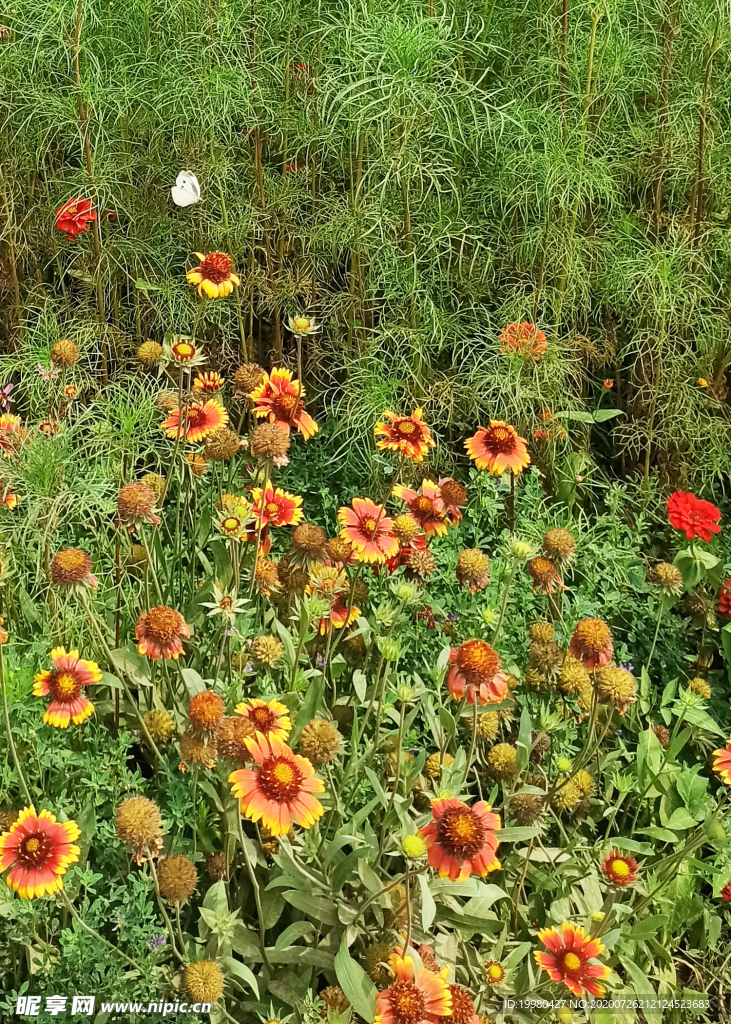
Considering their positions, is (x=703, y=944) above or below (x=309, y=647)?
below

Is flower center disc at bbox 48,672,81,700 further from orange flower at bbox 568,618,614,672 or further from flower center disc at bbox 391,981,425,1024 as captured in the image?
orange flower at bbox 568,618,614,672

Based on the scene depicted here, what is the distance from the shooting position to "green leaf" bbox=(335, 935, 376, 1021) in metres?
1.09

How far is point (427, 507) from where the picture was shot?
1518 mm

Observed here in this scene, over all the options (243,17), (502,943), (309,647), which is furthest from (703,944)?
(243,17)

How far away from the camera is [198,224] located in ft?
7.56

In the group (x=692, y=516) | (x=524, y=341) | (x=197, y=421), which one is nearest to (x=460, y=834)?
(x=197, y=421)

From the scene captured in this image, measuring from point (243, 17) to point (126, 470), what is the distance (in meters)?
1.29

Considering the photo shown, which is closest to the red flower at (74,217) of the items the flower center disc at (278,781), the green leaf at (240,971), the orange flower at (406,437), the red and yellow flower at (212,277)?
the red and yellow flower at (212,277)

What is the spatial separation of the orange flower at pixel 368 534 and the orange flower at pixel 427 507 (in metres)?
0.07

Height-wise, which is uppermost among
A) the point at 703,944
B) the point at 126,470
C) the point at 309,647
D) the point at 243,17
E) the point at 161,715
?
the point at 243,17

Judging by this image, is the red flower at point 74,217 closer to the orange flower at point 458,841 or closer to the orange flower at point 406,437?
the orange flower at point 406,437

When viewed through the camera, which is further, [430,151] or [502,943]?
[430,151]

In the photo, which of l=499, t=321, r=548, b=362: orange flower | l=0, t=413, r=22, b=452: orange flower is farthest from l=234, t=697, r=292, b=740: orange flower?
l=499, t=321, r=548, b=362: orange flower

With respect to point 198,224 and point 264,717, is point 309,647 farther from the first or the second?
point 198,224
